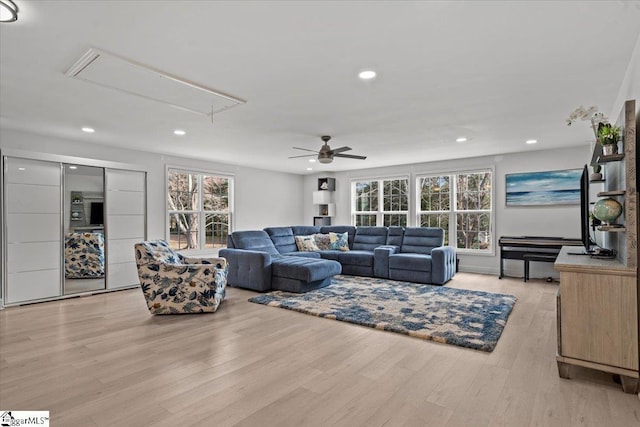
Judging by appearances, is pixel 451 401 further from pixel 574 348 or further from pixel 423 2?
pixel 423 2

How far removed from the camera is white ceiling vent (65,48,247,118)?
257cm

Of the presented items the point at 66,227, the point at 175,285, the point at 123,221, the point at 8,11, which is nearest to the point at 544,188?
the point at 175,285

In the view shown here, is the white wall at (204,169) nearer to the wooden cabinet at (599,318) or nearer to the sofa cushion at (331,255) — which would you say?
the sofa cushion at (331,255)

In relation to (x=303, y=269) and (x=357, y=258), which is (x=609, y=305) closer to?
(x=303, y=269)

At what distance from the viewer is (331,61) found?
8.38 feet

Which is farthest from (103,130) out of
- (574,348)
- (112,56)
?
(574,348)

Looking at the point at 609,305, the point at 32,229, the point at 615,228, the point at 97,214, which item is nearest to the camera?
the point at 609,305

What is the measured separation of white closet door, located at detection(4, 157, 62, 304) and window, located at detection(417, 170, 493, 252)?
21.6 ft

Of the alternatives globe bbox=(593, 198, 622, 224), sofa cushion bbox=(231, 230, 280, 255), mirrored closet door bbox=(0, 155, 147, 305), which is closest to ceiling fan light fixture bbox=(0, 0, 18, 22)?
mirrored closet door bbox=(0, 155, 147, 305)

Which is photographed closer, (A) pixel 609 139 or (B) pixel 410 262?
(A) pixel 609 139

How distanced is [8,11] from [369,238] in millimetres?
6189

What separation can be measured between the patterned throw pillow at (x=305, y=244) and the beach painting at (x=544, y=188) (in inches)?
152

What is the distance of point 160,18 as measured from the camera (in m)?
2.01

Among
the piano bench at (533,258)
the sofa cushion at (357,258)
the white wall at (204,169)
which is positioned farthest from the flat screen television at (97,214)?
the piano bench at (533,258)
